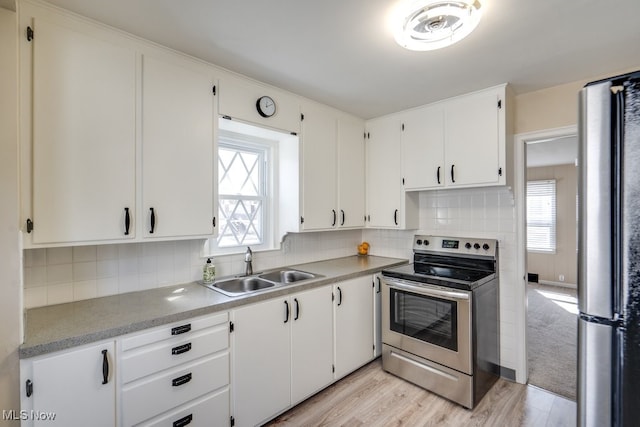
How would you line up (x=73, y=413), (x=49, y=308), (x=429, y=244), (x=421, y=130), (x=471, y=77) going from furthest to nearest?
(x=429, y=244), (x=421, y=130), (x=471, y=77), (x=49, y=308), (x=73, y=413)

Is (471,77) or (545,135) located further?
(545,135)

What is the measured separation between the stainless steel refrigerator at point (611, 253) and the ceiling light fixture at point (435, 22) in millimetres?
970

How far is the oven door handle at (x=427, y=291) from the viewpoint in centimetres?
215

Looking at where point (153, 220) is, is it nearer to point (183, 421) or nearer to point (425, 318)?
point (183, 421)

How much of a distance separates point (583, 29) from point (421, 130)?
1272mm

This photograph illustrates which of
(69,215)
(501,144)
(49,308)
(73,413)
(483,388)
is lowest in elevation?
(483,388)

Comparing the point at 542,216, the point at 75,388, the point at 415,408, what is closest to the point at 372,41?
the point at 75,388

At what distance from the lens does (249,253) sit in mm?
2381

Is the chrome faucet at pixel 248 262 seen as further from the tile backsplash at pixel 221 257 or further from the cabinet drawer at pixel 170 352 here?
the cabinet drawer at pixel 170 352

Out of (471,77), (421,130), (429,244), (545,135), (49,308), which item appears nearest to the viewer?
(49,308)

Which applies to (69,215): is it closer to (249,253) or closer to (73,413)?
(73,413)

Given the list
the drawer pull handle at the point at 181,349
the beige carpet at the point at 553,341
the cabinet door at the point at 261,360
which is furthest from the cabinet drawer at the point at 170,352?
the beige carpet at the point at 553,341

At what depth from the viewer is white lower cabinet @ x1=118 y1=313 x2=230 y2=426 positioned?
1.39 meters

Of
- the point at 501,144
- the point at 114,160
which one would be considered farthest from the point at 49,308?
the point at 501,144
